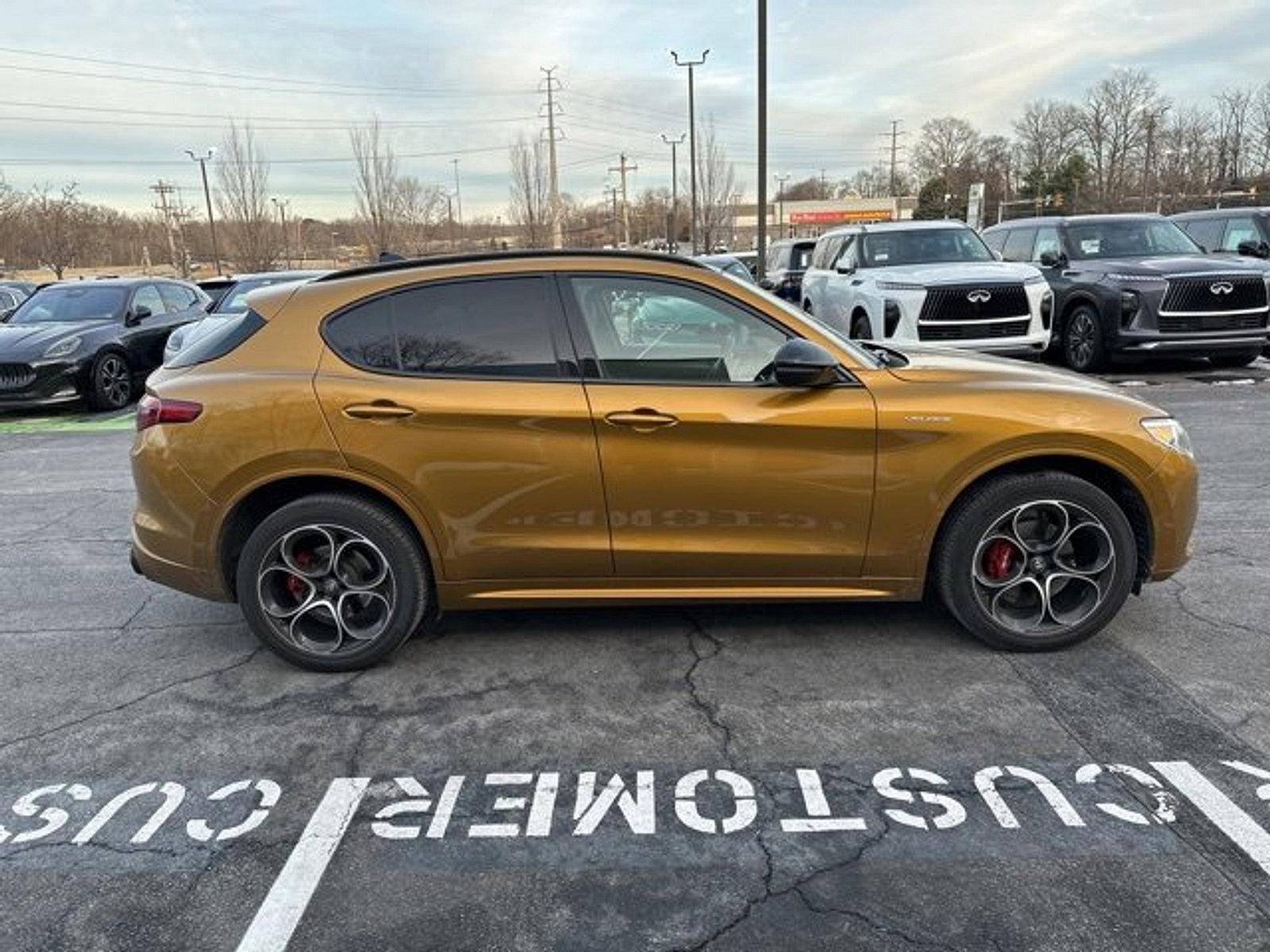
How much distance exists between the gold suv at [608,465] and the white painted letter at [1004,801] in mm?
918

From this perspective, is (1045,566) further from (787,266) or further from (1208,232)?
(787,266)

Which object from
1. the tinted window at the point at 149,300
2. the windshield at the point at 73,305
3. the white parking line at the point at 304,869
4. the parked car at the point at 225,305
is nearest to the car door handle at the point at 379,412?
the white parking line at the point at 304,869

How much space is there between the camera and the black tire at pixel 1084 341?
1071 centimetres

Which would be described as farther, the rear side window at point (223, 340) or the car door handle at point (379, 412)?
the rear side window at point (223, 340)

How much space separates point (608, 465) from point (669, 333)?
0.65 metres

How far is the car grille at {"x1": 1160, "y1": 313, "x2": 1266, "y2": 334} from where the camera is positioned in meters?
10.1

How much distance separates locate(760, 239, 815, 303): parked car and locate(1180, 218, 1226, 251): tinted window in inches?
235

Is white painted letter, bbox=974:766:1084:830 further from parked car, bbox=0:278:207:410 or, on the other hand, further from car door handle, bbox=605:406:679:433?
parked car, bbox=0:278:207:410

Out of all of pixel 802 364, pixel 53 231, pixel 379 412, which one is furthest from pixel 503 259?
pixel 53 231

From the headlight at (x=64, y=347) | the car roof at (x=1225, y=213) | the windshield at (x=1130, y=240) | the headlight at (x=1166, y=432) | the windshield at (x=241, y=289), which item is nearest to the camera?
the headlight at (x=1166, y=432)

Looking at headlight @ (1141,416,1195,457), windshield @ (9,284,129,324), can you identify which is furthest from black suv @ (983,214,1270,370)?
windshield @ (9,284,129,324)

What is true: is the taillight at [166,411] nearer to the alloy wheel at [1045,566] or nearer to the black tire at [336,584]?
the black tire at [336,584]

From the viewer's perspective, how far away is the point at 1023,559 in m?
3.71

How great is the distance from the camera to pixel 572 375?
3.58 m
